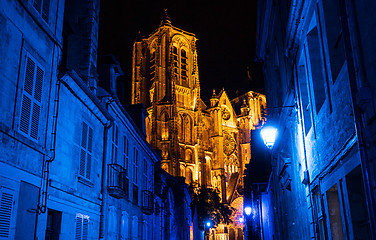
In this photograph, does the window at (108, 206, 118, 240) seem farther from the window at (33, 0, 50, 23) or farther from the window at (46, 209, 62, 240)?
the window at (33, 0, 50, 23)

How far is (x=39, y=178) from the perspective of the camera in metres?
9.16

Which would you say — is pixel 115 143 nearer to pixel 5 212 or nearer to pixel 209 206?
pixel 5 212

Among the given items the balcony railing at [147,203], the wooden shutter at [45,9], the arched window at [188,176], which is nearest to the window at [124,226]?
the balcony railing at [147,203]

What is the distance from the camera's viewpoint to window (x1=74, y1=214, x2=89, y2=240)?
11602 millimetres

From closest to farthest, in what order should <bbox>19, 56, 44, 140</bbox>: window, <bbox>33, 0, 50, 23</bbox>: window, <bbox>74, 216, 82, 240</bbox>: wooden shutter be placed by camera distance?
<bbox>19, 56, 44, 140</bbox>: window
<bbox>33, 0, 50, 23</bbox>: window
<bbox>74, 216, 82, 240</bbox>: wooden shutter

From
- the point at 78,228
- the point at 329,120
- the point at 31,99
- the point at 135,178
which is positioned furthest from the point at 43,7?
the point at 135,178

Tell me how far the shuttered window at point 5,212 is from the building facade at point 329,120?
644cm

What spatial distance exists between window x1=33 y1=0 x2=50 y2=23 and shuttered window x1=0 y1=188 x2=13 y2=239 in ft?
15.3

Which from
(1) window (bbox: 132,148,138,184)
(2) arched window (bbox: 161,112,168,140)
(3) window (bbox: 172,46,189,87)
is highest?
(3) window (bbox: 172,46,189,87)

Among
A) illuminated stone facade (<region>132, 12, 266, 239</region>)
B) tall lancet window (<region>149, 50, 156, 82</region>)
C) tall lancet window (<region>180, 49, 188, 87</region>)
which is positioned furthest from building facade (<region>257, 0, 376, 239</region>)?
tall lancet window (<region>149, 50, 156, 82</region>)

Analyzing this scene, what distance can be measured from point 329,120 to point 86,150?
8.36 meters

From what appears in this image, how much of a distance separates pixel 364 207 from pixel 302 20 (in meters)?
4.76

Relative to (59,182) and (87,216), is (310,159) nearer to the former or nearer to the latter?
(59,182)

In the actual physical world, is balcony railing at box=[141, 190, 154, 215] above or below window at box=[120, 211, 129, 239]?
above
